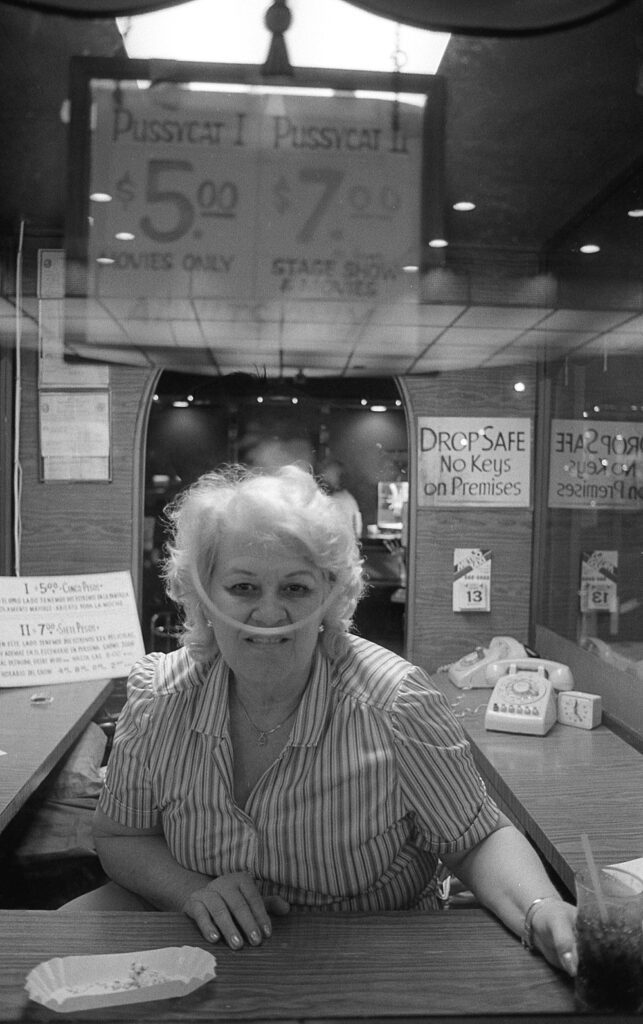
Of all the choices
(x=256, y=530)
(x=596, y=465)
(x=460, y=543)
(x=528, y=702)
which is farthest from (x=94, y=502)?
(x=528, y=702)

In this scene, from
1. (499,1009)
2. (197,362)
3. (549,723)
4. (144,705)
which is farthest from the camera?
(549,723)

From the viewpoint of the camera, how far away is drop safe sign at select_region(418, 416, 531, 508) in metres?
1.50

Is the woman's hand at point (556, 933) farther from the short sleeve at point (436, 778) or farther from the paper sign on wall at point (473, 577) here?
the paper sign on wall at point (473, 577)

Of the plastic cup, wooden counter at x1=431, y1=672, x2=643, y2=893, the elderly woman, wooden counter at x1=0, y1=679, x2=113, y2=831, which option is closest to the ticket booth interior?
the elderly woman

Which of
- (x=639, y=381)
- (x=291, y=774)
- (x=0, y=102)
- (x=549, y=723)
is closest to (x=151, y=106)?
(x=0, y=102)

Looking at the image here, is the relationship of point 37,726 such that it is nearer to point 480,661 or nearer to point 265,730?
point 265,730

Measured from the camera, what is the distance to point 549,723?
2355 millimetres

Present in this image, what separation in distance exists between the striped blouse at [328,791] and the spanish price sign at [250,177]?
0.67 metres

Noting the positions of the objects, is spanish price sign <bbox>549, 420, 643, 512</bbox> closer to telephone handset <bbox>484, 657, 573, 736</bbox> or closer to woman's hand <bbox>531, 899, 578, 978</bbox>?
telephone handset <bbox>484, 657, 573, 736</bbox>

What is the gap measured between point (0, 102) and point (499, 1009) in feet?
4.25

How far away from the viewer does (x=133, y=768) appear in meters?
1.48

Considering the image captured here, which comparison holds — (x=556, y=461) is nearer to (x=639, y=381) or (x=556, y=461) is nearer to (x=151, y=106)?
(x=639, y=381)


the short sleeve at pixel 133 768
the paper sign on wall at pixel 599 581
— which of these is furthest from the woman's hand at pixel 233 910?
the paper sign on wall at pixel 599 581

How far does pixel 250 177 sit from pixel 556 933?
3.31ft
